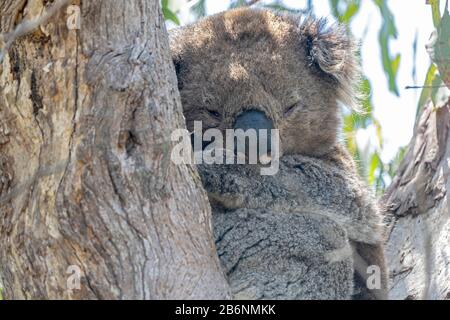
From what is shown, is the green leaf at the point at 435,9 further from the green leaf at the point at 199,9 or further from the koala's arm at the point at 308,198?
the green leaf at the point at 199,9

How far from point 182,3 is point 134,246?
7.97 ft

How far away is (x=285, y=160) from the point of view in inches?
133

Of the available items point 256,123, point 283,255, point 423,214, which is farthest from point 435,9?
point 283,255

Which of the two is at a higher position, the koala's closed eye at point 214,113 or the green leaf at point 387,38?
the green leaf at point 387,38

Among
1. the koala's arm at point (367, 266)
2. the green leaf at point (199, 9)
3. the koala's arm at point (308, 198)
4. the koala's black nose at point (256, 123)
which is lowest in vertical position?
the koala's arm at point (367, 266)

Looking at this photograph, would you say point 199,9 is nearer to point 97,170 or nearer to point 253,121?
point 253,121

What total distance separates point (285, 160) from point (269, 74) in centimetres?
39

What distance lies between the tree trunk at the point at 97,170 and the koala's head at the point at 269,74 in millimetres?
1004

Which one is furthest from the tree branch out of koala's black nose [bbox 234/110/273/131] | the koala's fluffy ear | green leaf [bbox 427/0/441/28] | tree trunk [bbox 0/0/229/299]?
green leaf [bbox 427/0/441/28]

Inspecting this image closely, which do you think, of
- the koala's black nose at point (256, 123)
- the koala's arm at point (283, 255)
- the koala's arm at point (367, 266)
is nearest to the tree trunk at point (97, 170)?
the koala's arm at point (283, 255)

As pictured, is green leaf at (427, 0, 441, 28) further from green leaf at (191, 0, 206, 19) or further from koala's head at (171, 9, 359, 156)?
green leaf at (191, 0, 206, 19)

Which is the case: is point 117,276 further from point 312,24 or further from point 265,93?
point 312,24

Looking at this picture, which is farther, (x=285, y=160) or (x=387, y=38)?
(x=387, y=38)

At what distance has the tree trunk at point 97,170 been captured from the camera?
202 cm
